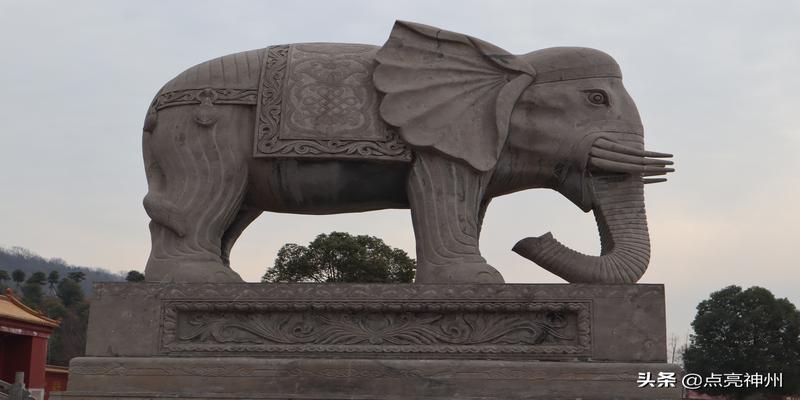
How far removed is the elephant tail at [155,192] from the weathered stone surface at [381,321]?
1.46 ft

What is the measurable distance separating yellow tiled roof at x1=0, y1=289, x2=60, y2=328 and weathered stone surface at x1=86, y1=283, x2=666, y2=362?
Answer: 19.5 metres

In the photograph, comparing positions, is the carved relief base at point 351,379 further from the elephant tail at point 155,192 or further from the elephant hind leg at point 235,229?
the elephant hind leg at point 235,229

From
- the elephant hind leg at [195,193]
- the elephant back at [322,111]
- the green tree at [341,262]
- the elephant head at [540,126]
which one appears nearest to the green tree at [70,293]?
the green tree at [341,262]

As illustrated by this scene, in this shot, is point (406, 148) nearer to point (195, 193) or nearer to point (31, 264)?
point (195, 193)

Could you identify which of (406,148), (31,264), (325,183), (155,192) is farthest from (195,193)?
(31,264)

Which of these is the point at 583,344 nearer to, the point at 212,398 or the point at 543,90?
the point at 543,90

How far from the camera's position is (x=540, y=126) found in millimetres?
6672

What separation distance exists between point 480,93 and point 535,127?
470 mm

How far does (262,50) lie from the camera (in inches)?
276

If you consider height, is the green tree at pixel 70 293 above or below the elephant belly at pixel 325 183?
above

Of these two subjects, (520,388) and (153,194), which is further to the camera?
(153,194)

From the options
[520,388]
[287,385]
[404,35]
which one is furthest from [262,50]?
[520,388]

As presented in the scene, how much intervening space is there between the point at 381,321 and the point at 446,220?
0.81 m

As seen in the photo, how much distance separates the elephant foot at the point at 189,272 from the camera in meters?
6.40
